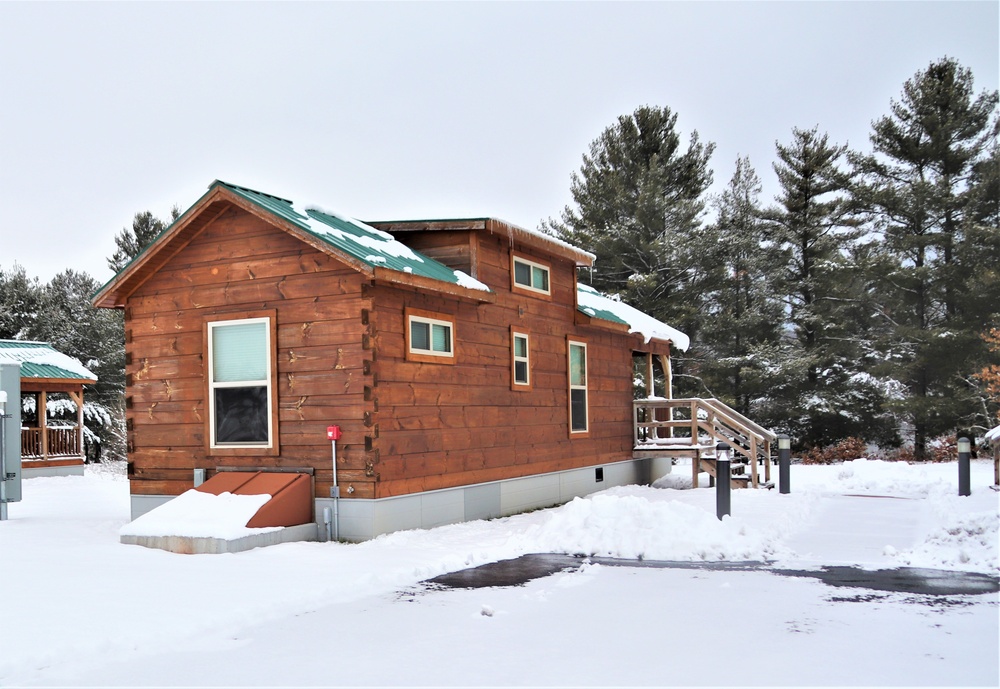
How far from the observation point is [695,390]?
33.4 m

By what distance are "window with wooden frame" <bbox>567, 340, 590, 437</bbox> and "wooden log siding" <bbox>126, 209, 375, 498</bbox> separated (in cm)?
652

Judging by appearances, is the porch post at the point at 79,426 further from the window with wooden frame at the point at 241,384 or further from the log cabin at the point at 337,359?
the window with wooden frame at the point at 241,384

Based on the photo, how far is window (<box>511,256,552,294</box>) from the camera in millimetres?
15758

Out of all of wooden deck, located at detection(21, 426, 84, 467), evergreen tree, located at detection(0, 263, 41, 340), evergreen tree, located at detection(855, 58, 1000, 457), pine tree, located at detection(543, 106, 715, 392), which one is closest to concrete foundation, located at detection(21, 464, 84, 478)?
wooden deck, located at detection(21, 426, 84, 467)

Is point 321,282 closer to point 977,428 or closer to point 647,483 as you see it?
point 647,483

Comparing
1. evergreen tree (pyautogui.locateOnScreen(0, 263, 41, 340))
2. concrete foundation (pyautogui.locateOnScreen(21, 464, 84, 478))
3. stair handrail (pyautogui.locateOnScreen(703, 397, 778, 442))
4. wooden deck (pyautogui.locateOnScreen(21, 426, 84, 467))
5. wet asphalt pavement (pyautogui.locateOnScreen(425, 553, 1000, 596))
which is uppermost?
evergreen tree (pyautogui.locateOnScreen(0, 263, 41, 340))

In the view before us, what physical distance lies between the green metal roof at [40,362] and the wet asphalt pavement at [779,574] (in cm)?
1946

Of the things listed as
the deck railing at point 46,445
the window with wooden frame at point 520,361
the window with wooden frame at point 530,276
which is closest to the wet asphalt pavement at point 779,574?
the window with wooden frame at point 520,361

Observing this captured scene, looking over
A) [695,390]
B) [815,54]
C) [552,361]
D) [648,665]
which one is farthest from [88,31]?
[815,54]

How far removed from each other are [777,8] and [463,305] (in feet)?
95.2

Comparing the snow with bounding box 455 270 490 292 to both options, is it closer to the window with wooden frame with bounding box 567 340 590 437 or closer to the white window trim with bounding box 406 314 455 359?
the white window trim with bounding box 406 314 455 359

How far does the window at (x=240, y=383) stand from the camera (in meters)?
12.3

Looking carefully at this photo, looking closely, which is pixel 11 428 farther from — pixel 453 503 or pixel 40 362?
pixel 40 362

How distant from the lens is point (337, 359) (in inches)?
462
